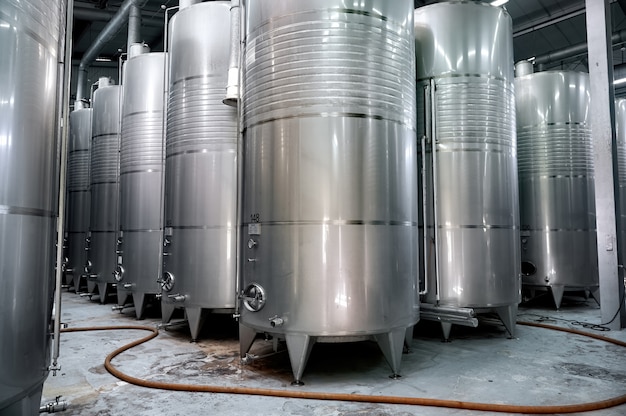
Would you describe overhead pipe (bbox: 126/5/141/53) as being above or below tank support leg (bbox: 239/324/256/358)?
above

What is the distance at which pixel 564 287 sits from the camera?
7641 millimetres

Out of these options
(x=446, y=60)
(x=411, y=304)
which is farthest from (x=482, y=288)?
(x=446, y=60)

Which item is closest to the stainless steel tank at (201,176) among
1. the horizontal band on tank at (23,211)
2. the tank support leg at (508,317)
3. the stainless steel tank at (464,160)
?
the stainless steel tank at (464,160)

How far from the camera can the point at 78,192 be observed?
1026cm

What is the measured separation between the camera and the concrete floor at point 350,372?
3.47 m

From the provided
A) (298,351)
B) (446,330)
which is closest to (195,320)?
(298,351)

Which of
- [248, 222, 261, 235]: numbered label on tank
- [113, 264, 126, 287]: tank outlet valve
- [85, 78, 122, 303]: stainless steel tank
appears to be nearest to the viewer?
[248, 222, 261, 235]: numbered label on tank

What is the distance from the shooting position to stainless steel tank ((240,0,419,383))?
391 centimetres

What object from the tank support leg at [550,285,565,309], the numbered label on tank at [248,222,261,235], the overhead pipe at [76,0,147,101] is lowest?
the tank support leg at [550,285,565,309]

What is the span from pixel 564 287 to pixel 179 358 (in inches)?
243

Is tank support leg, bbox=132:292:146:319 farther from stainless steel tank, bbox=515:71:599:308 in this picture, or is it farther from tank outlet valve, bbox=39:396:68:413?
stainless steel tank, bbox=515:71:599:308

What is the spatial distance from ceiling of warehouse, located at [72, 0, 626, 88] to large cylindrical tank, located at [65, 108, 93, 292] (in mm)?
2022

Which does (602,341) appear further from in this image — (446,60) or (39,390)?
(39,390)

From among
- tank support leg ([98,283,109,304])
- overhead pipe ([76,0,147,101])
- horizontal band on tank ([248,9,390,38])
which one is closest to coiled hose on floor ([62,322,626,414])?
horizontal band on tank ([248,9,390,38])
